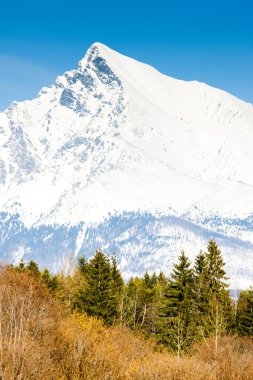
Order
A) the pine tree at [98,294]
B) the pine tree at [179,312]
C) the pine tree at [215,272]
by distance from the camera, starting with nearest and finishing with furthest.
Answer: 1. the pine tree at [179,312]
2. the pine tree at [98,294]
3. the pine tree at [215,272]

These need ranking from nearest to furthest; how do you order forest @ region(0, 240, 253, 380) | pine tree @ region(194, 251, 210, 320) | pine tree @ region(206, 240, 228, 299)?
forest @ region(0, 240, 253, 380) → pine tree @ region(194, 251, 210, 320) → pine tree @ region(206, 240, 228, 299)

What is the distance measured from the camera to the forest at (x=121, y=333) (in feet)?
102

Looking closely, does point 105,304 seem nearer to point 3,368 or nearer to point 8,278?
point 8,278

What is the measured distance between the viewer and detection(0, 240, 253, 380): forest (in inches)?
1221

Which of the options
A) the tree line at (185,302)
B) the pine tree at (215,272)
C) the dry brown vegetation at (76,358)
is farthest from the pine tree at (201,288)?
the dry brown vegetation at (76,358)

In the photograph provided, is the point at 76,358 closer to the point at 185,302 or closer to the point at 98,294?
the point at 185,302

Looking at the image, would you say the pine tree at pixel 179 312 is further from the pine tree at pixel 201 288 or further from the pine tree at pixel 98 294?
the pine tree at pixel 98 294

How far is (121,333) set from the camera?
57750mm

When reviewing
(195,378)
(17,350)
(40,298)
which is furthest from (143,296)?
(17,350)

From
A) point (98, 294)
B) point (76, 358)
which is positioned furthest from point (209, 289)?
point (76, 358)

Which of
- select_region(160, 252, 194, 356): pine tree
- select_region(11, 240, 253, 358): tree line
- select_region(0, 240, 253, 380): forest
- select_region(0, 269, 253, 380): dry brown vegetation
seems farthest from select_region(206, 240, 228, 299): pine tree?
select_region(0, 269, 253, 380): dry brown vegetation

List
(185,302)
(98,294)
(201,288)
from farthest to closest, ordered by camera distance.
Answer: (201,288) < (98,294) < (185,302)

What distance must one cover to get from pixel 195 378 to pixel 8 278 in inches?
1258

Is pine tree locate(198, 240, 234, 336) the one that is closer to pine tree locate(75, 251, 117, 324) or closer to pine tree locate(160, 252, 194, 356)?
pine tree locate(160, 252, 194, 356)
